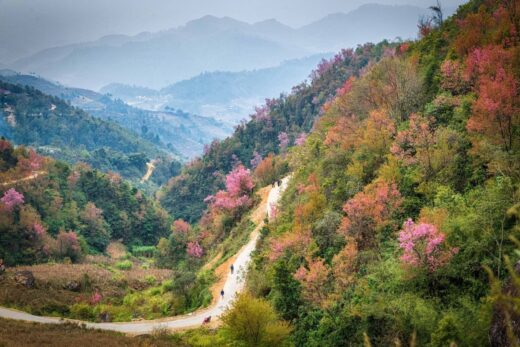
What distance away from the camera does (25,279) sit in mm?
36406

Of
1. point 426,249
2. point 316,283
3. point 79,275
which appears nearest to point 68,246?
point 79,275

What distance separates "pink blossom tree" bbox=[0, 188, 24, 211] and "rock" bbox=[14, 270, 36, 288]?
2970cm

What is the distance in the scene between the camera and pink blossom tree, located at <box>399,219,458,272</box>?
1767 centimetres

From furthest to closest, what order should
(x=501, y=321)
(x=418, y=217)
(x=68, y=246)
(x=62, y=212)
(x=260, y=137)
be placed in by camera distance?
(x=260, y=137)
(x=62, y=212)
(x=68, y=246)
(x=418, y=217)
(x=501, y=321)

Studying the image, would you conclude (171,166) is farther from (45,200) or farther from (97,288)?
(97,288)

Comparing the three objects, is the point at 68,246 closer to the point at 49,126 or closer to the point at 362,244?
the point at 362,244

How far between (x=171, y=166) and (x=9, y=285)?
14011 centimetres

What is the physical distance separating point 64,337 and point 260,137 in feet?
330

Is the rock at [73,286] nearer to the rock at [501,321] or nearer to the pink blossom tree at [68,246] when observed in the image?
the pink blossom tree at [68,246]

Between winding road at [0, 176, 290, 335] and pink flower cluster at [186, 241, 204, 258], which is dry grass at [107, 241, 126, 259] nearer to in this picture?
pink flower cluster at [186, 241, 204, 258]

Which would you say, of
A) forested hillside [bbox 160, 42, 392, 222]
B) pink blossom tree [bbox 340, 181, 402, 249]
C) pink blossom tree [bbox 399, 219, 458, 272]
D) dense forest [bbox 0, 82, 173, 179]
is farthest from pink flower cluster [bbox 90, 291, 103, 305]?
dense forest [bbox 0, 82, 173, 179]

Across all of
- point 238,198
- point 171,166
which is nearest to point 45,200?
point 238,198

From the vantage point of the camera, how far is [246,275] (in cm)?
3456

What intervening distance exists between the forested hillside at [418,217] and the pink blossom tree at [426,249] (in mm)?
59
